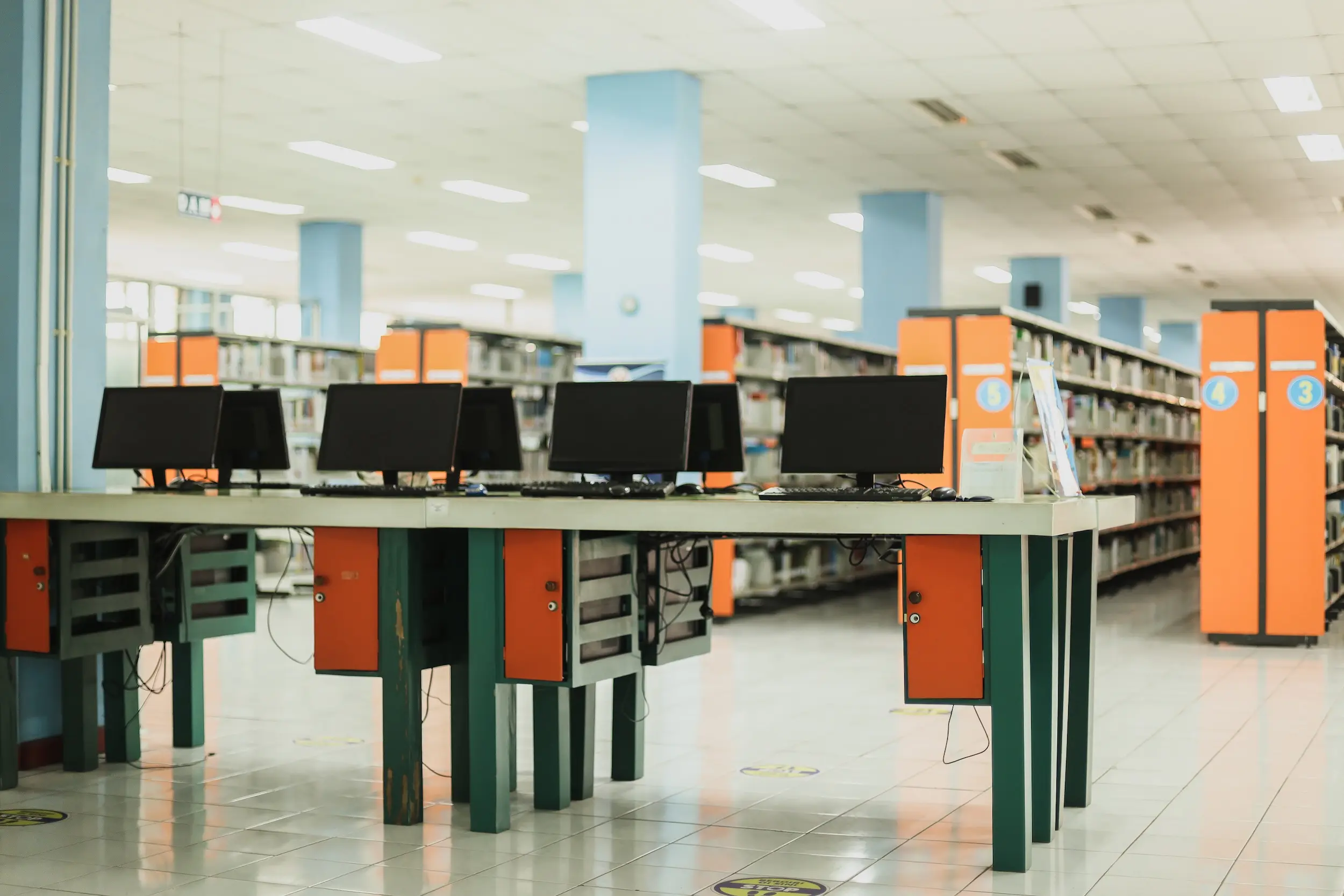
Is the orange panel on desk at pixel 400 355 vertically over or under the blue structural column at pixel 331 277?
under

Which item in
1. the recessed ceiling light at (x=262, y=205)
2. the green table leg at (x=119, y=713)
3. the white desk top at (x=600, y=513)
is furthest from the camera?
the recessed ceiling light at (x=262, y=205)

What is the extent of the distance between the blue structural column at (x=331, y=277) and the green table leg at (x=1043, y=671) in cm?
1242

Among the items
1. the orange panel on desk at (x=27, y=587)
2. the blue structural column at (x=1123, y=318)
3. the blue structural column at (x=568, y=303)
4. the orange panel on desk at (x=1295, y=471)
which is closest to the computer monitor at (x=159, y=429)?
the orange panel on desk at (x=27, y=587)

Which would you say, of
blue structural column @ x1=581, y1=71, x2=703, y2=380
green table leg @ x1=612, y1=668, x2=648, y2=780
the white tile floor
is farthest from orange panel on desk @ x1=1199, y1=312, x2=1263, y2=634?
green table leg @ x1=612, y1=668, x2=648, y2=780

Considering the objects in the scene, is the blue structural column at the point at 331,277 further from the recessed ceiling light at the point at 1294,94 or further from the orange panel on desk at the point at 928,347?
the recessed ceiling light at the point at 1294,94

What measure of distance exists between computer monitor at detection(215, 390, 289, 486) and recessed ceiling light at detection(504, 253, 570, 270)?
12.4 metres

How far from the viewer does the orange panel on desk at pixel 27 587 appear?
4.66 m

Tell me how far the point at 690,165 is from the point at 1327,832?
6.46 metres

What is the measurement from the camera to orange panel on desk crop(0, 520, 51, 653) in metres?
4.66

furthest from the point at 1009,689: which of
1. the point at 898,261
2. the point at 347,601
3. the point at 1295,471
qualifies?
the point at 898,261

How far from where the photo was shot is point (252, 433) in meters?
5.46

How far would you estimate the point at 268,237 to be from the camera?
16.5 metres

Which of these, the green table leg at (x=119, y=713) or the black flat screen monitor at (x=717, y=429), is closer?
the black flat screen monitor at (x=717, y=429)

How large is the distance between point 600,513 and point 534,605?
0.35 meters
